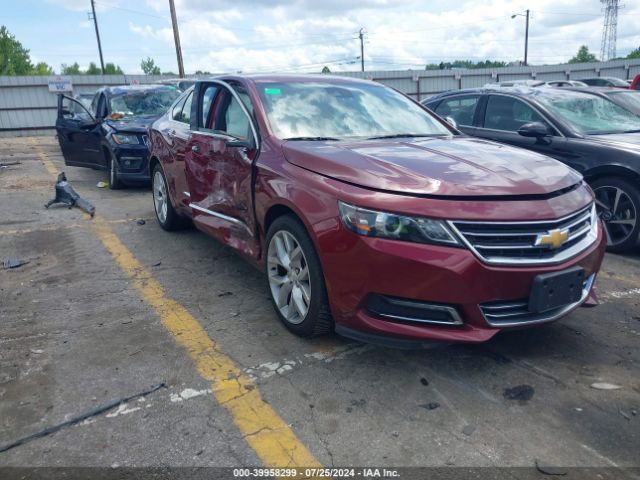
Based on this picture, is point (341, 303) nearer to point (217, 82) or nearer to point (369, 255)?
point (369, 255)

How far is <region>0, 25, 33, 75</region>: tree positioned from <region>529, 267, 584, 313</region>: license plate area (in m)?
62.7

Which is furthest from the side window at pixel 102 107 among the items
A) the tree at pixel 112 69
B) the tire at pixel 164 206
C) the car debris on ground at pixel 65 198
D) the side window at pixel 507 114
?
the tree at pixel 112 69

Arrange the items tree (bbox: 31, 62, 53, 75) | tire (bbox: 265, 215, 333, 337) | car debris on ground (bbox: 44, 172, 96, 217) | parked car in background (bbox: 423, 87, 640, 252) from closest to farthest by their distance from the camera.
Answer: tire (bbox: 265, 215, 333, 337) → parked car in background (bbox: 423, 87, 640, 252) → car debris on ground (bbox: 44, 172, 96, 217) → tree (bbox: 31, 62, 53, 75)

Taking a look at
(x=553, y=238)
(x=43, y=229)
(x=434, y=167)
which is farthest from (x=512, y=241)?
(x=43, y=229)

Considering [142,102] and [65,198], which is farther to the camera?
[142,102]

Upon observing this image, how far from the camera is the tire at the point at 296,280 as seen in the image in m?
3.03

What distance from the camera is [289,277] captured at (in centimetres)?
334

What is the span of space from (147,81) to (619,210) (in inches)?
918

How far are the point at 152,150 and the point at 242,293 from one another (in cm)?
263

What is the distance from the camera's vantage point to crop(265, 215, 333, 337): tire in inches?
119

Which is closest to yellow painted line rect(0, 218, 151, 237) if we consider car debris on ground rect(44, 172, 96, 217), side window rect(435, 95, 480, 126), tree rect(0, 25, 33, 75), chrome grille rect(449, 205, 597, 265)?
car debris on ground rect(44, 172, 96, 217)

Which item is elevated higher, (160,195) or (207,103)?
(207,103)

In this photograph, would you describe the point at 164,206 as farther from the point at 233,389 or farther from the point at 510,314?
the point at 510,314

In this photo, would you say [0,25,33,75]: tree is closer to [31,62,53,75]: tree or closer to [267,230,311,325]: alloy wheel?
[31,62,53,75]: tree
